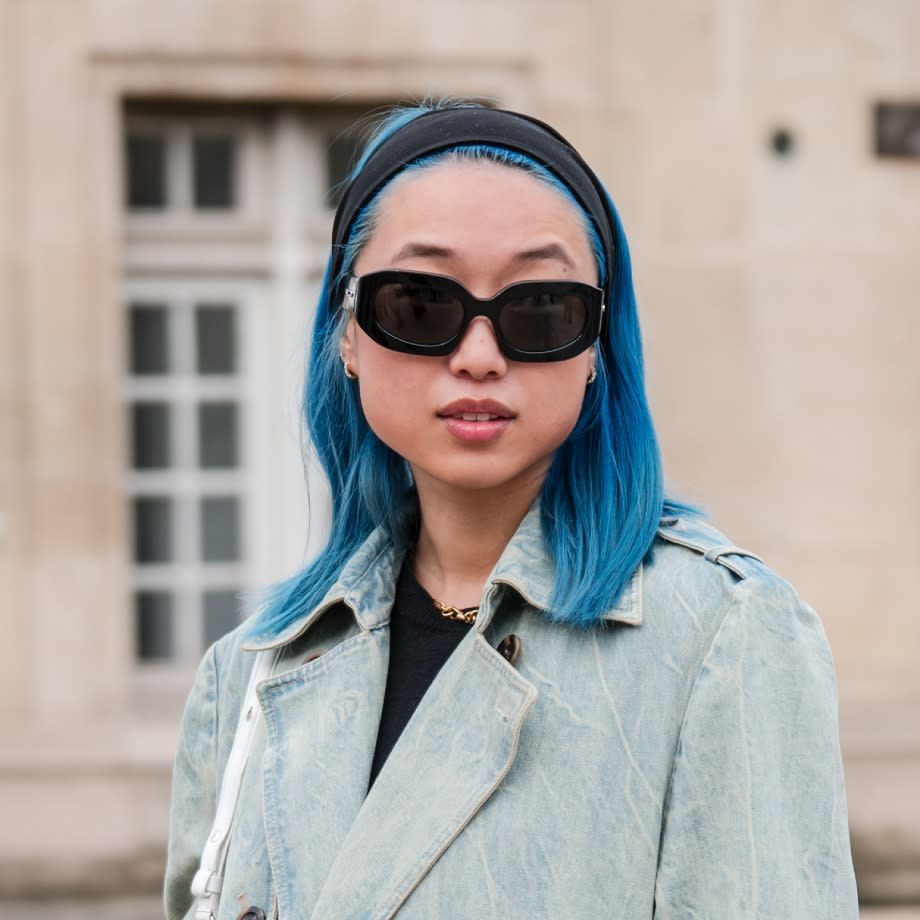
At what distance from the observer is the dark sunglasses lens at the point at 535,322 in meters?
1.42

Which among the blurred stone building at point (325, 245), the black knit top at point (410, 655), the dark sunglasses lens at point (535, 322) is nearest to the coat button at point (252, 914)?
the black knit top at point (410, 655)

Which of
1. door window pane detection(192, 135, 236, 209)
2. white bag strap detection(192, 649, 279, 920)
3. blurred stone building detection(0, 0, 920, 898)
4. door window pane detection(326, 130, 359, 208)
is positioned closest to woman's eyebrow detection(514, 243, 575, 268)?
white bag strap detection(192, 649, 279, 920)

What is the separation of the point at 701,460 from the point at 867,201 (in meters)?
1.22

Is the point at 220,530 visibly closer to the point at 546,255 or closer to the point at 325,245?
the point at 325,245

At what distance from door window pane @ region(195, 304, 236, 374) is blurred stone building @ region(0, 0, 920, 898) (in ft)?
0.61

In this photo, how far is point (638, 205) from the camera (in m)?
5.46

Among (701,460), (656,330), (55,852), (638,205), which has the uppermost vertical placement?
(638,205)

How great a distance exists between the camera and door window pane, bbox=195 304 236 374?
5.82 metres

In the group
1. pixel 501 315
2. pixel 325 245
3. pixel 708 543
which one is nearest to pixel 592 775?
pixel 708 543

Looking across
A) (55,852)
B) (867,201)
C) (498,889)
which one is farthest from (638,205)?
(498,889)

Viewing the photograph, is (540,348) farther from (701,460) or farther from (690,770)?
(701,460)

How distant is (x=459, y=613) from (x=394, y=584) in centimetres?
14

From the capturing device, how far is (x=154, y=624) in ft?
19.1

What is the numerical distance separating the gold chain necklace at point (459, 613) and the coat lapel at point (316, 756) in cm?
7
